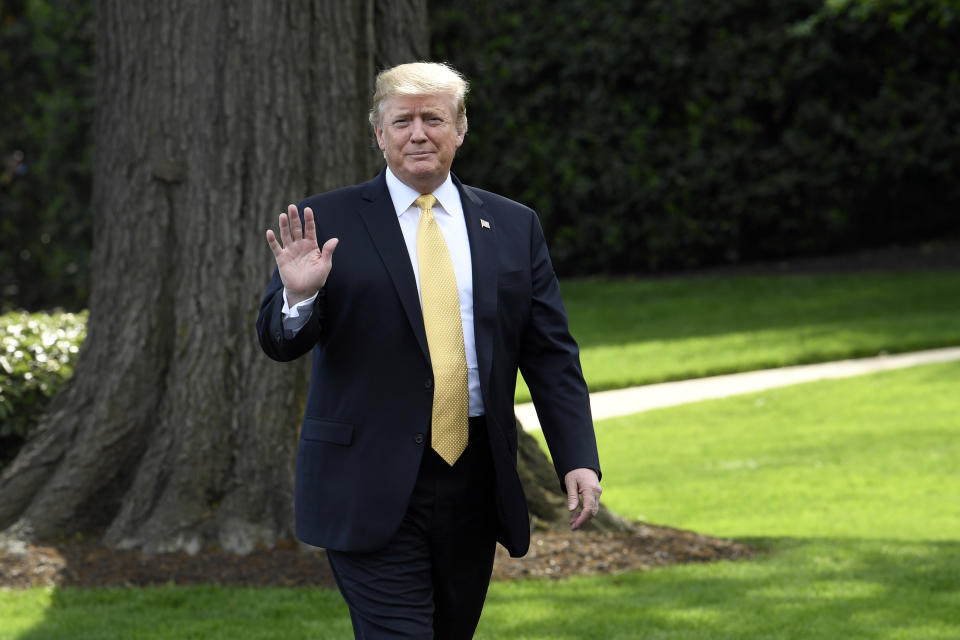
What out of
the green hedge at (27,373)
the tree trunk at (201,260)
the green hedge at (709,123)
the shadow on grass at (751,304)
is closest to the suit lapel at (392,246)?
the tree trunk at (201,260)

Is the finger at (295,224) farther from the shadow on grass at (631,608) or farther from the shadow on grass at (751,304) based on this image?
the shadow on grass at (751,304)

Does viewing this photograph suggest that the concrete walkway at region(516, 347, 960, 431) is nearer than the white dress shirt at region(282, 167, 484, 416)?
No

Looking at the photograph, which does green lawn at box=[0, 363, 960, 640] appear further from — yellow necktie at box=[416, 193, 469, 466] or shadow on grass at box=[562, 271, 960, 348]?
shadow on grass at box=[562, 271, 960, 348]

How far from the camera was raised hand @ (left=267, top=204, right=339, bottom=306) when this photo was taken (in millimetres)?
3340

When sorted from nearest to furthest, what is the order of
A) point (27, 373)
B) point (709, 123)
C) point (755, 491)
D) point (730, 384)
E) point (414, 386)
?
1. point (414, 386)
2. point (27, 373)
3. point (755, 491)
4. point (730, 384)
5. point (709, 123)

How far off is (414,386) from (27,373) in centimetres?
482

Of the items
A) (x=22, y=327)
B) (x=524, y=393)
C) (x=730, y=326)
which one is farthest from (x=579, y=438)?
(x=730, y=326)

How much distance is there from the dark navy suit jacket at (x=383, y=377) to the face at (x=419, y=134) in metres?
0.14

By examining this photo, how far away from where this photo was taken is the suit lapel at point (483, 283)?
3.56 metres

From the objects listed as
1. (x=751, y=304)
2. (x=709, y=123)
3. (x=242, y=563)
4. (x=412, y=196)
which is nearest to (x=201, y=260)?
(x=242, y=563)

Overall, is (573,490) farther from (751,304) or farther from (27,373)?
(751,304)

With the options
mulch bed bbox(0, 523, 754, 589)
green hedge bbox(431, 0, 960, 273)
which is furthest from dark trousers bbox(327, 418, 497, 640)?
green hedge bbox(431, 0, 960, 273)

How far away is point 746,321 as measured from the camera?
48.2 ft

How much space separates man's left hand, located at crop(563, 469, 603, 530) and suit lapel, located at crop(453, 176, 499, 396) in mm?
340
